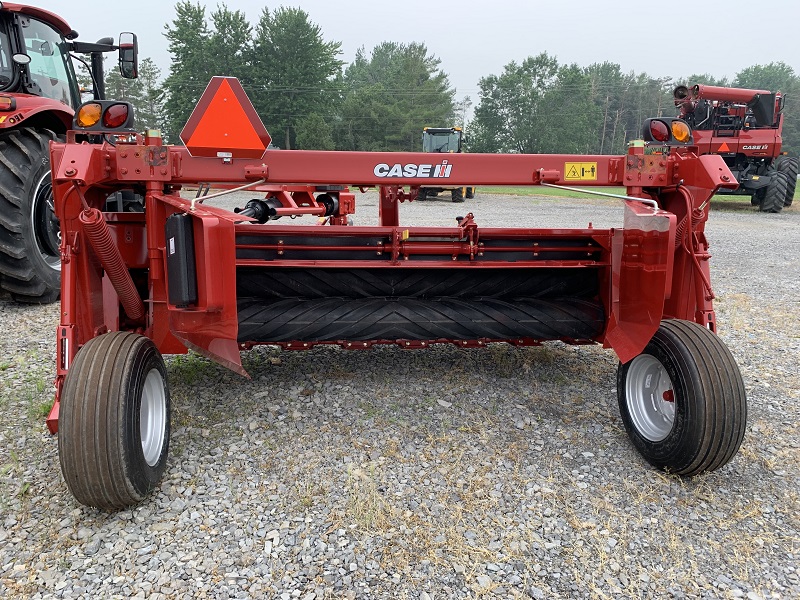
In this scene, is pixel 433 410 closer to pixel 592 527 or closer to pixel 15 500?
pixel 592 527

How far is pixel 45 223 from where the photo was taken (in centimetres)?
561

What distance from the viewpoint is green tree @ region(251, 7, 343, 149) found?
40531 millimetres

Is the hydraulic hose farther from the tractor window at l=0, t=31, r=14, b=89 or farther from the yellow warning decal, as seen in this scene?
the tractor window at l=0, t=31, r=14, b=89

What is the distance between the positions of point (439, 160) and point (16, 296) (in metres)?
4.47

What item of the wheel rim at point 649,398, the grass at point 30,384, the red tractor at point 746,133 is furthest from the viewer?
the red tractor at point 746,133

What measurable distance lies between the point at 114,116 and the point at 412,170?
150cm

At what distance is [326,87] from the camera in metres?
42.7

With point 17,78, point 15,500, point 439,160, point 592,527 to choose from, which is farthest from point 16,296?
point 592,527

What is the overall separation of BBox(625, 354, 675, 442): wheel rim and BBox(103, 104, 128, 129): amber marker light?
2844mm

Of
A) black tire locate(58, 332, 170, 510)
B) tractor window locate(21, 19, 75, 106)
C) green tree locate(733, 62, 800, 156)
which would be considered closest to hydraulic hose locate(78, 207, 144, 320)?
black tire locate(58, 332, 170, 510)

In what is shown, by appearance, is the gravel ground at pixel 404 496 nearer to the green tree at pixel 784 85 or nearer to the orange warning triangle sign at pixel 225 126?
the orange warning triangle sign at pixel 225 126

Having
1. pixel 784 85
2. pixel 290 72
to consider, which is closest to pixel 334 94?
pixel 290 72

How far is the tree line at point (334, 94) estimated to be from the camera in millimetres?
40156

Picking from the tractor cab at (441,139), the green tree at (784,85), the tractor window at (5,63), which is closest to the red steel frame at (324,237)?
the tractor window at (5,63)
